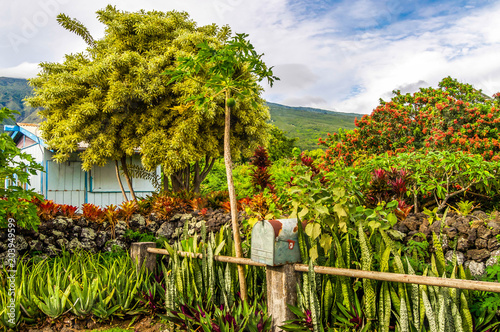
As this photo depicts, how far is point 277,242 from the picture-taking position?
2.90 metres

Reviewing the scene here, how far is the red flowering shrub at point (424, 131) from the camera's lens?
27.2 feet

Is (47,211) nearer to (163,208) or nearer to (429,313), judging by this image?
(163,208)

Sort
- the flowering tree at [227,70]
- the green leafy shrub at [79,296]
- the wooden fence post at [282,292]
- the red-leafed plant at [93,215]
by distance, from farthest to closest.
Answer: the red-leafed plant at [93,215], the green leafy shrub at [79,296], the flowering tree at [227,70], the wooden fence post at [282,292]

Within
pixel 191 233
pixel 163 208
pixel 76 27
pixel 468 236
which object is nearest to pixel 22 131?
pixel 76 27

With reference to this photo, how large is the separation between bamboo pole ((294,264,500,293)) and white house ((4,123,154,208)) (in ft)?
29.0

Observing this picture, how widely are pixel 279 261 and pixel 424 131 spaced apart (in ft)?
24.7

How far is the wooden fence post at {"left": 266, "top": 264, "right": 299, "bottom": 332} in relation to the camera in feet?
9.55

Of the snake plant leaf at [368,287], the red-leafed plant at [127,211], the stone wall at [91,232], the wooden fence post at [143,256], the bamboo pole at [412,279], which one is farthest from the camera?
the red-leafed plant at [127,211]

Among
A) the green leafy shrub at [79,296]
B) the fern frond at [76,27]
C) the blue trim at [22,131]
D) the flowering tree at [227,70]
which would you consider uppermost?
the fern frond at [76,27]

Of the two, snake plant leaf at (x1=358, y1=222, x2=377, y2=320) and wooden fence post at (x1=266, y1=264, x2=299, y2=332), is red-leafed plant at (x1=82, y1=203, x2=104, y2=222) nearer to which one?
wooden fence post at (x1=266, y1=264, x2=299, y2=332)

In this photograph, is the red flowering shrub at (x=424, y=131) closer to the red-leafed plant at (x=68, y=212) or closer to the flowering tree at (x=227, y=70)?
the flowering tree at (x=227, y=70)

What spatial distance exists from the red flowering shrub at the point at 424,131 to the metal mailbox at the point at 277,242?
17.4ft

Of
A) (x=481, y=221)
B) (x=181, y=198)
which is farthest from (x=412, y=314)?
(x=181, y=198)

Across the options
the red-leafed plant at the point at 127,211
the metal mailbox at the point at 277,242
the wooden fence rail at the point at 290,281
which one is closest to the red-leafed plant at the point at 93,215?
the red-leafed plant at the point at 127,211
